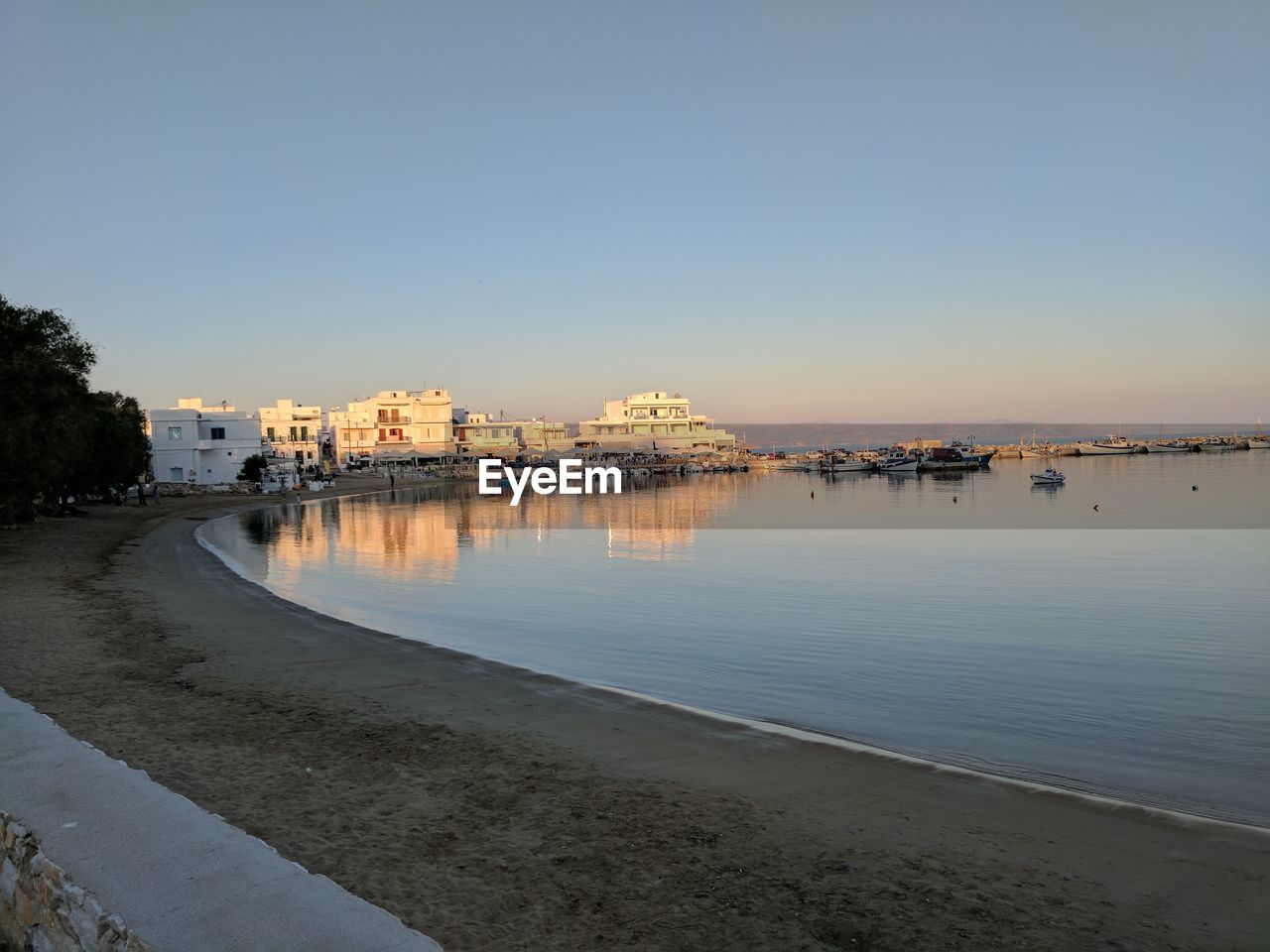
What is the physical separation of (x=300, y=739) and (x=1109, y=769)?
874 cm

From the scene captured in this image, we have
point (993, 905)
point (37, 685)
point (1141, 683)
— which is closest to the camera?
point (993, 905)

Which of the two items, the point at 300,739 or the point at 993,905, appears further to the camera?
the point at 300,739

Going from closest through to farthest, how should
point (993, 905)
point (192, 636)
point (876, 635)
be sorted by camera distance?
point (993, 905)
point (192, 636)
point (876, 635)

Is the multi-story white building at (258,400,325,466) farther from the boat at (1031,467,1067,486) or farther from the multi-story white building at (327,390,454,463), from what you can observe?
the boat at (1031,467,1067,486)

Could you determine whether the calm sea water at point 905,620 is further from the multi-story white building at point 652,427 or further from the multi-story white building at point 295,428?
the multi-story white building at point 652,427

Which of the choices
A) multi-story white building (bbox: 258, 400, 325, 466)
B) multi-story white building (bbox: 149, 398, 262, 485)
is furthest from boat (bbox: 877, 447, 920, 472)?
multi-story white building (bbox: 149, 398, 262, 485)

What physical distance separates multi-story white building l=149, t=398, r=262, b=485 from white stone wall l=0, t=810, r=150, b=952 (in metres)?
93.9

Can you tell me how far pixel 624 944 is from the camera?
5230mm

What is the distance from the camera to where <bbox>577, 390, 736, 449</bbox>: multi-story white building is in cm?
17338

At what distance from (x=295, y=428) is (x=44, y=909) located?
141 metres

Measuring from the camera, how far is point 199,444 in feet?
300

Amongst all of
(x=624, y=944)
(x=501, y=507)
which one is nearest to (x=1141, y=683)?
(x=624, y=944)

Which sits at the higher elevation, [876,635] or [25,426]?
[25,426]

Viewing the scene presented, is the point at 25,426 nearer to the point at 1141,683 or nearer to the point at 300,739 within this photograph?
the point at 300,739
